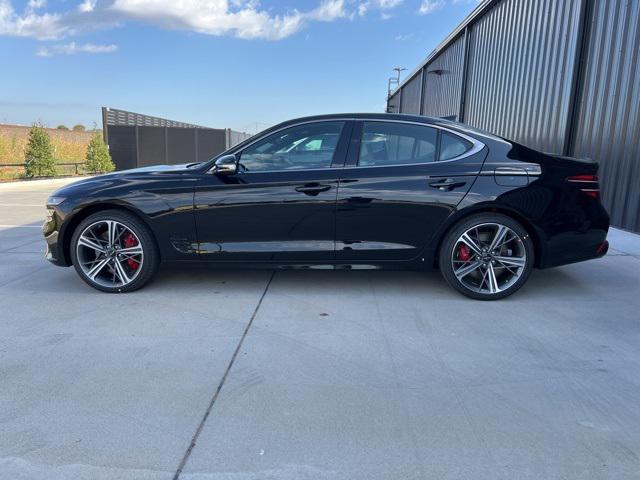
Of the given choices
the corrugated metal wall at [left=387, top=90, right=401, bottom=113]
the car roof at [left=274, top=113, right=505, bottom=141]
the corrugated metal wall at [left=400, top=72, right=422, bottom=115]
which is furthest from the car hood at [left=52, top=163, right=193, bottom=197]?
the corrugated metal wall at [left=387, top=90, right=401, bottom=113]

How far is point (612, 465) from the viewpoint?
7.18 ft

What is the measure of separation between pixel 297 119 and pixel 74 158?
93.3 feet

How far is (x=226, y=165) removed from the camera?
426 cm

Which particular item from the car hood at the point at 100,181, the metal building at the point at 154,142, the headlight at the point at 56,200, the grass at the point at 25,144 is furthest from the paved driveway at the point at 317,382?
the grass at the point at 25,144

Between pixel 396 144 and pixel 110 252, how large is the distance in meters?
2.73

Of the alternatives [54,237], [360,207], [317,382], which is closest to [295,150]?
[360,207]

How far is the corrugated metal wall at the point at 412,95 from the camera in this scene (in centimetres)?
2479

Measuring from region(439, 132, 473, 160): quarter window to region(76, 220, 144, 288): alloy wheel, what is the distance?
2.80 metres

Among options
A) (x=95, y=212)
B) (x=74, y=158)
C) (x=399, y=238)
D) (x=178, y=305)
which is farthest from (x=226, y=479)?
(x=74, y=158)

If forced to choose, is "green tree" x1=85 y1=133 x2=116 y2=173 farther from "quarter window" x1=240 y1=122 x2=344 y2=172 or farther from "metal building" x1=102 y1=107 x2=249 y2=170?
"quarter window" x1=240 y1=122 x2=344 y2=172

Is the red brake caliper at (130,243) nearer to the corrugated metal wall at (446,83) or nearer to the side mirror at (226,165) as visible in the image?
the side mirror at (226,165)

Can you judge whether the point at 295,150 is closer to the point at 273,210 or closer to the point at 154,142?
the point at 273,210

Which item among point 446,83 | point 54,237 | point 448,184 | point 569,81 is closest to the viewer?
point 448,184

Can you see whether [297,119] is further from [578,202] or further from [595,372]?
[595,372]
